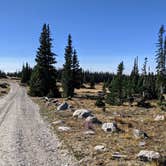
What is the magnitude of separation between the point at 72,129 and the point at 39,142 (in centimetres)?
470

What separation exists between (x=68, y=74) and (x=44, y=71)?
23.2 ft

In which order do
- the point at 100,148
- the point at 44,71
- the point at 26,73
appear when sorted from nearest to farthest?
the point at 100,148 → the point at 44,71 → the point at 26,73

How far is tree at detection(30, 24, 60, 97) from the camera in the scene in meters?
60.8

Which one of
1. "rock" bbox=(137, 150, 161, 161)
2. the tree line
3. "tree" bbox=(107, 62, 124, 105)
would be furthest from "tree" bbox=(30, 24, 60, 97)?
"rock" bbox=(137, 150, 161, 161)

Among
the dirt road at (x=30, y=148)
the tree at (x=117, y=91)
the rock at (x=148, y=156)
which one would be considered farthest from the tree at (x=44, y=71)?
the rock at (x=148, y=156)

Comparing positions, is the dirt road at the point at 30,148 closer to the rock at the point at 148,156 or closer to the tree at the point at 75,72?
the rock at the point at 148,156

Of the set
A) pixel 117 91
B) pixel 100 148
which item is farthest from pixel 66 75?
pixel 100 148

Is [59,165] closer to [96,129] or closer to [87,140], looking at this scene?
[87,140]

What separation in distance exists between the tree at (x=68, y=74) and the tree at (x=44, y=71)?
403 cm

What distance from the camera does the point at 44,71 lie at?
202ft

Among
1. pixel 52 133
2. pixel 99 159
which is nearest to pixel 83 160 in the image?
pixel 99 159

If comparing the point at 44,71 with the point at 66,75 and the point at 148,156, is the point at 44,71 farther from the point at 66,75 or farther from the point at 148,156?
the point at 148,156

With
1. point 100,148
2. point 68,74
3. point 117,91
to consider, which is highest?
point 68,74

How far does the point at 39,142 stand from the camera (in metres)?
14.9
